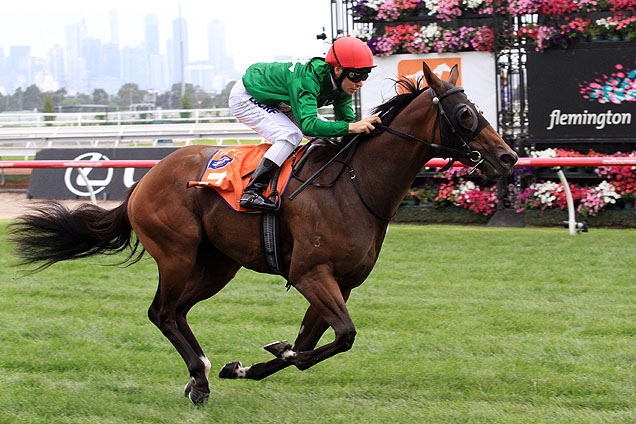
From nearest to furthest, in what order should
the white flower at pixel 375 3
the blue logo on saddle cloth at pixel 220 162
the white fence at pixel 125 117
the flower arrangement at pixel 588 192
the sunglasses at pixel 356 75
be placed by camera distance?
1. the sunglasses at pixel 356 75
2. the blue logo on saddle cloth at pixel 220 162
3. the flower arrangement at pixel 588 192
4. the white flower at pixel 375 3
5. the white fence at pixel 125 117

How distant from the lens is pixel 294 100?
3.79 m

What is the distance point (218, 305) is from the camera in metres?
5.84

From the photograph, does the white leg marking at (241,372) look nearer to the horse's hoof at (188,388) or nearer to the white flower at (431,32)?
the horse's hoof at (188,388)

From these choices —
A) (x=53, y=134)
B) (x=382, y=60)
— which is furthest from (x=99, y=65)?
(x=382, y=60)

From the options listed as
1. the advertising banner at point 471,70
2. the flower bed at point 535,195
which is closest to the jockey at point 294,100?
the flower bed at point 535,195

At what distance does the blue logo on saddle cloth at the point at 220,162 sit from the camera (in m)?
4.12

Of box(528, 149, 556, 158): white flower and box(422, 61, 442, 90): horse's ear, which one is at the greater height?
box(422, 61, 442, 90): horse's ear

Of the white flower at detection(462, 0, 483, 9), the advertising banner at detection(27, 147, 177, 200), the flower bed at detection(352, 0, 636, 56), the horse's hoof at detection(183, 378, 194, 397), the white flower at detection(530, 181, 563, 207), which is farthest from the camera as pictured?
the advertising banner at detection(27, 147, 177, 200)

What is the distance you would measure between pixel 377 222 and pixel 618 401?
1.46 meters

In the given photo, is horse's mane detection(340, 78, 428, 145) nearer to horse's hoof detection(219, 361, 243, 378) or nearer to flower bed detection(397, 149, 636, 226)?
horse's hoof detection(219, 361, 243, 378)

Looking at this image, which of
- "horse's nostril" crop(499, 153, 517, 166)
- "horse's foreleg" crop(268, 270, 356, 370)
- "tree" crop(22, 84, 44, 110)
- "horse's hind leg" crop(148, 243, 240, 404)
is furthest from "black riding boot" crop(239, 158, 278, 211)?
"tree" crop(22, 84, 44, 110)

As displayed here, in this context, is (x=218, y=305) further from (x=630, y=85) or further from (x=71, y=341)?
(x=630, y=85)

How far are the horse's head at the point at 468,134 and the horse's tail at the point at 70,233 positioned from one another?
1.97 metres

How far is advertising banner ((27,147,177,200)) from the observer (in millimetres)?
12305
